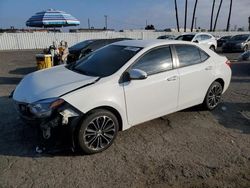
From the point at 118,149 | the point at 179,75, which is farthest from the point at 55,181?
the point at 179,75

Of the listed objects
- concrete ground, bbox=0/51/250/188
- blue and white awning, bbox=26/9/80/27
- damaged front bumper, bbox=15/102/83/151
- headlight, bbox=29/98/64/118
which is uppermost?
blue and white awning, bbox=26/9/80/27

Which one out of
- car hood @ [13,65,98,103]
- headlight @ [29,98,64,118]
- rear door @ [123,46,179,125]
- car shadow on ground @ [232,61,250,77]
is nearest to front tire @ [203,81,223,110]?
rear door @ [123,46,179,125]

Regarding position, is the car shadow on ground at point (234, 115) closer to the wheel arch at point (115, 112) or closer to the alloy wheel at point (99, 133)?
the wheel arch at point (115, 112)

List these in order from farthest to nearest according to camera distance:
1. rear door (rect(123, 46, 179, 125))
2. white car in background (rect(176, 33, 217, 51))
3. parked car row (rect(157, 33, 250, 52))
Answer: parked car row (rect(157, 33, 250, 52))
white car in background (rect(176, 33, 217, 51))
rear door (rect(123, 46, 179, 125))

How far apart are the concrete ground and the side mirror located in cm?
103

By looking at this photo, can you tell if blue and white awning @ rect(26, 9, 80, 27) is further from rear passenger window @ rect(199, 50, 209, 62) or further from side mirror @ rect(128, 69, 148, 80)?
side mirror @ rect(128, 69, 148, 80)

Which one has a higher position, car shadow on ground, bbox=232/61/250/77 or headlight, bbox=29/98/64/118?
headlight, bbox=29/98/64/118

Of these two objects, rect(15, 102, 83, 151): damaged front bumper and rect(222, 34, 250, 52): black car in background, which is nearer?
rect(15, 102, 83, 151): damaged front bumper

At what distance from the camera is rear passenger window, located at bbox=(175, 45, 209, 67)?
14.6 ft

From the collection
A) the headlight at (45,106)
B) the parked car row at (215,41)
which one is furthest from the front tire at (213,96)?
the parked car row at (215,41)

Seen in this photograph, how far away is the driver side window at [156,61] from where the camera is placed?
3940mm

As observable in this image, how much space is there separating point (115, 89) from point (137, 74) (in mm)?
402

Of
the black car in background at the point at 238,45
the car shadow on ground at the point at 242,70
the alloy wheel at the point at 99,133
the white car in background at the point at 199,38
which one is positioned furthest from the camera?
the black car in background at the point at 238,45

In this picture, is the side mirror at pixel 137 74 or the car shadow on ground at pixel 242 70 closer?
the side mirror at pixel 137 74
